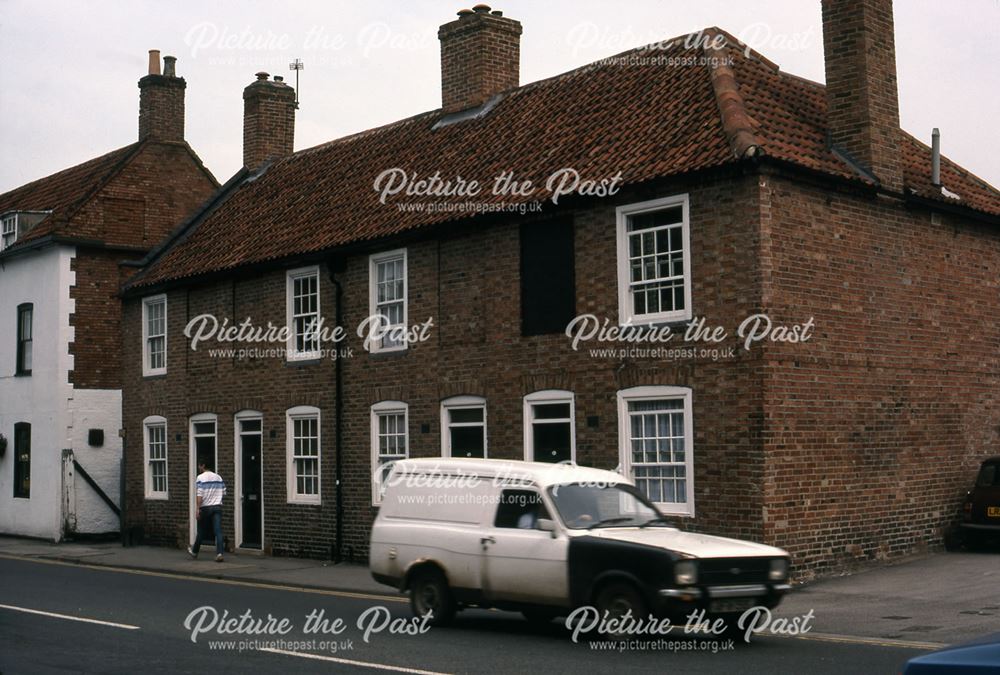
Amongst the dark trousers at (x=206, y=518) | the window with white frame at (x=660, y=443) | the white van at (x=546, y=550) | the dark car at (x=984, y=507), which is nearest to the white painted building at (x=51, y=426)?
the dark trousers at (x=206, y=518)

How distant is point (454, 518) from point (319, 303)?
10894 mm

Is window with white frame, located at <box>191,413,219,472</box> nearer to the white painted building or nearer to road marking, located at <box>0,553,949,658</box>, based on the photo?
road marking, located at <box>0,553,949,658</box>

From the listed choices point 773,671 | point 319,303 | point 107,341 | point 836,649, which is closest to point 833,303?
point 836,649

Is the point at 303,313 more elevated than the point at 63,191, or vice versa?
the point at 63,191

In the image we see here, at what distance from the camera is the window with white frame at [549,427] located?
60.0ft

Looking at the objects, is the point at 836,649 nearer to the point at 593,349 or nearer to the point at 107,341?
the point at 593,349

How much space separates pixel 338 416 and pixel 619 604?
11.8 meters


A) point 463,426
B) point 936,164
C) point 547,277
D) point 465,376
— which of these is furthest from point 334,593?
point 936,164

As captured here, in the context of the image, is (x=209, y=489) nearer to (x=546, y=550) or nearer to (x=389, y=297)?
(x=389, y=297)

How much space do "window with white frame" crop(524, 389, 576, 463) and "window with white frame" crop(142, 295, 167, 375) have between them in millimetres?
12063

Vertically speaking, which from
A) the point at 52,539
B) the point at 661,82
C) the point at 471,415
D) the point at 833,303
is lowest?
the point at 52,539

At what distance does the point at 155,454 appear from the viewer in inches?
1096

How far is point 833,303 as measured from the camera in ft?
56.2

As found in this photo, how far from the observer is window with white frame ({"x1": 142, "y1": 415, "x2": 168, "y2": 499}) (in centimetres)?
2750
